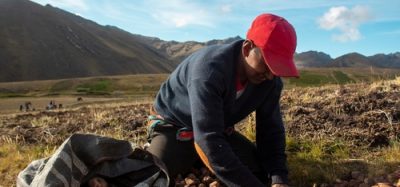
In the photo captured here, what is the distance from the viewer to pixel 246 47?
351 centimetres

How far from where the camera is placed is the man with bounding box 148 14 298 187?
3.36m

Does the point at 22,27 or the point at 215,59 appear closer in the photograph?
the point at 215,59

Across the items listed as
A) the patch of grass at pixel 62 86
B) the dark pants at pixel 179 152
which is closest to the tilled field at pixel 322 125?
the dark pants at pixel 179 152

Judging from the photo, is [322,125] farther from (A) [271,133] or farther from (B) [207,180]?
(B) [207,180]

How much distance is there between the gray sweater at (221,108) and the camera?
3369 mm

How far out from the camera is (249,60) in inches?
137

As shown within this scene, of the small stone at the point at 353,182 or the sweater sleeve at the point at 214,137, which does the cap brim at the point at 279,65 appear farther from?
the small stone at the point at 353,182

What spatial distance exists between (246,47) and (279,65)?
12.3 inches

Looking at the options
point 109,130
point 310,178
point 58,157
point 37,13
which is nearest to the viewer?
point 58,157

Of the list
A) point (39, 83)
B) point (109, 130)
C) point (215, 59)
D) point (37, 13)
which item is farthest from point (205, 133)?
point (37, 13)

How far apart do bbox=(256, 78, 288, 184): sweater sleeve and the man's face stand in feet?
1.14

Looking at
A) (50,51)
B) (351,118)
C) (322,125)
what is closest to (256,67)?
(322,125)

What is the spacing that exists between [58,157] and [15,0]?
15728cm

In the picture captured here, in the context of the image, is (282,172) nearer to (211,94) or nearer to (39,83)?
(211,94)
